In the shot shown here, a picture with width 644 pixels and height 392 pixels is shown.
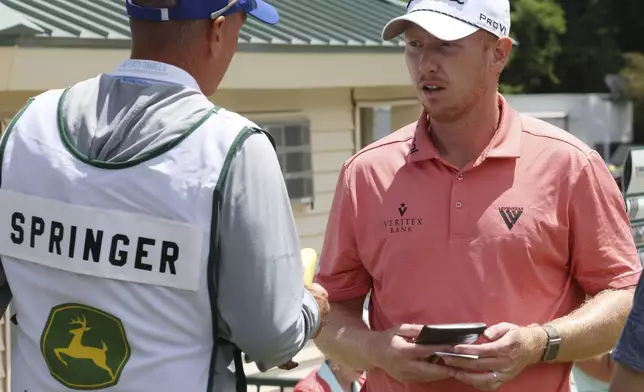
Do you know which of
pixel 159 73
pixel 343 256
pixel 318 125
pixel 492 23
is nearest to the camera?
pixel 159 73

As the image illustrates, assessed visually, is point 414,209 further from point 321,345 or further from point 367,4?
point 367,4

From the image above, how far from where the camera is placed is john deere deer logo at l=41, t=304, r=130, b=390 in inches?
90.2

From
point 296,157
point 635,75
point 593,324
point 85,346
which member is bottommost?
point 635,75

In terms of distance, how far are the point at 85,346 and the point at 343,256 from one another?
113cm

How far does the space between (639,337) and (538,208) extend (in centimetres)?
77

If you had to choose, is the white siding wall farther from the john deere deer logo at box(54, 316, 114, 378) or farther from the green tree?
the green tree

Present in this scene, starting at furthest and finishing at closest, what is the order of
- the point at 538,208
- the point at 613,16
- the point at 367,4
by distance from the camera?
the point at 613,16, the point at 367,4, the point at 538,208

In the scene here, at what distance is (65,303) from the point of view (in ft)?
7.66

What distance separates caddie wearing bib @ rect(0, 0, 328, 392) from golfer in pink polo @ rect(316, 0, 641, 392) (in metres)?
0.75

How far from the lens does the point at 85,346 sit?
231 centimetres

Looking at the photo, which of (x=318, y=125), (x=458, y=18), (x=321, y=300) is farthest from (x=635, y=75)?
(x=321, y=300)

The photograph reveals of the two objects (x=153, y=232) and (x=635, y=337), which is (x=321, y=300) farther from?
(x=635, y=337)

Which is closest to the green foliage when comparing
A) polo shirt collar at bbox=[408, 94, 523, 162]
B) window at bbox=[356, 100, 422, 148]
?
window at bbox=[356, 100, 422, 148]

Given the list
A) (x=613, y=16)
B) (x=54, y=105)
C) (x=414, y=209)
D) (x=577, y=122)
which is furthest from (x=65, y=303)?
(x=613, y=16)
